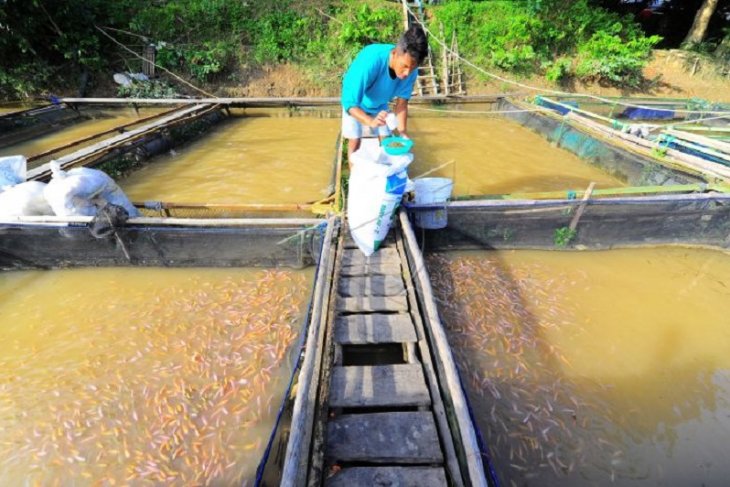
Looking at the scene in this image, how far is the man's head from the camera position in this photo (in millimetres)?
3607

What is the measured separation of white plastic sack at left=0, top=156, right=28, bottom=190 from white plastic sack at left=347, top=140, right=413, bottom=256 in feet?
17.0

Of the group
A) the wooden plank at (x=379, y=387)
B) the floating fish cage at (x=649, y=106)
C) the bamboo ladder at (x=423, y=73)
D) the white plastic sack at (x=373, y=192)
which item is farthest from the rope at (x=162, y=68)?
the wooden plank at (x=379, y=387)

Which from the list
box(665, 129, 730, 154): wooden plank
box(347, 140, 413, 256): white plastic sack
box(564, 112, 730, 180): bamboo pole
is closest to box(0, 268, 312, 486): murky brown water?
box(347, 140, 413, 256): white plastic sack

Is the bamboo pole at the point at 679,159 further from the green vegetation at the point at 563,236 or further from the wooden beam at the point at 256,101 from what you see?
the wooden beam at the point at 256,101

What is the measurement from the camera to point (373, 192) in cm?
409

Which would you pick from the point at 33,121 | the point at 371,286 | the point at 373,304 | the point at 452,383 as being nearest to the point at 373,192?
the point at 371,286

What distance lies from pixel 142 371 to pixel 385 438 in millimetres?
2805

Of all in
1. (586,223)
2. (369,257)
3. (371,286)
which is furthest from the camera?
(586,223)

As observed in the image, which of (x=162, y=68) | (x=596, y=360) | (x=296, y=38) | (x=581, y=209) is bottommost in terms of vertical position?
(x=596, y=360)

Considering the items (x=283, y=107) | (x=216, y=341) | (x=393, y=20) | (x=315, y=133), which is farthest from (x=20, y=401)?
(x=393, y=20)

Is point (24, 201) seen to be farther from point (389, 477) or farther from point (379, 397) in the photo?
point (389, 477)

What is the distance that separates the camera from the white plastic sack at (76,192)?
460cm

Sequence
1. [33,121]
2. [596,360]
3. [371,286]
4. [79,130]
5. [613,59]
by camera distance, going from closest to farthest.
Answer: [596,360]
[371,286]
[33,121]
[79,130]
[613,59]

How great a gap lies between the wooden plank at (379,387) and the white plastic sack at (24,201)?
5.05 metres
